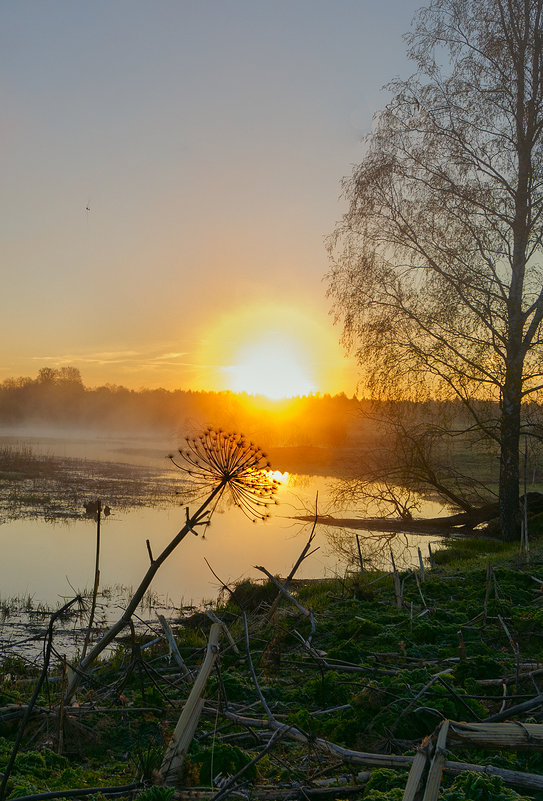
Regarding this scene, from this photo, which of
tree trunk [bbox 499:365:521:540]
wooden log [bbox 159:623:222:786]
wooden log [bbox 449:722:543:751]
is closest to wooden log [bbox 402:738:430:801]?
wooden log [bbox 449:722:543:751]

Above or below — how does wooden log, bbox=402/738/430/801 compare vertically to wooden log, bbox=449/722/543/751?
above

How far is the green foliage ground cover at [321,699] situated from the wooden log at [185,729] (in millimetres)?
124

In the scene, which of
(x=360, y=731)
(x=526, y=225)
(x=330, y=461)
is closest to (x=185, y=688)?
(x=360, y=731)

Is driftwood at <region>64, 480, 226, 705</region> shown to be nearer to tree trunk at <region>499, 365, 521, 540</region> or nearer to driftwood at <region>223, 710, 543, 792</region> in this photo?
driftwood at <region>223, 710, 543, 792</region>

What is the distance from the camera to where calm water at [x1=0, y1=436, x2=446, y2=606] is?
1379 cm

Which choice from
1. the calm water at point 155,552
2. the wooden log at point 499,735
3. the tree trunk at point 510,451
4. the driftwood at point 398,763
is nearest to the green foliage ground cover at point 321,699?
the driftwood at point 398,763

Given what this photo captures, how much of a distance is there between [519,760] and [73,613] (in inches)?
366

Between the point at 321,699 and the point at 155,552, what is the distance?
12061mm

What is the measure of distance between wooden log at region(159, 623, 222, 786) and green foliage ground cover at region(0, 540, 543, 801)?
0.41 ft

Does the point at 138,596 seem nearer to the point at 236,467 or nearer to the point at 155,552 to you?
the point at 236,467

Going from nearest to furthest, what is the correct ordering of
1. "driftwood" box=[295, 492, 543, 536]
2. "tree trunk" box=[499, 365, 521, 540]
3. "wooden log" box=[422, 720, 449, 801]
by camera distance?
"wooden log" box=[422, 720, 449, 801], "tree trunk" box=[499, 365, 521, 540], "driftwood" box=[295, 492, 543, 536]

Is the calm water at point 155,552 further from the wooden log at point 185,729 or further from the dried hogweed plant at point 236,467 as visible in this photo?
the wooden log at point 185,729

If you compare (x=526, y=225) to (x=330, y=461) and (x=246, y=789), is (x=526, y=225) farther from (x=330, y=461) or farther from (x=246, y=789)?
(x=330, y=461)

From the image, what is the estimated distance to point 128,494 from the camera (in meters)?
28.6
